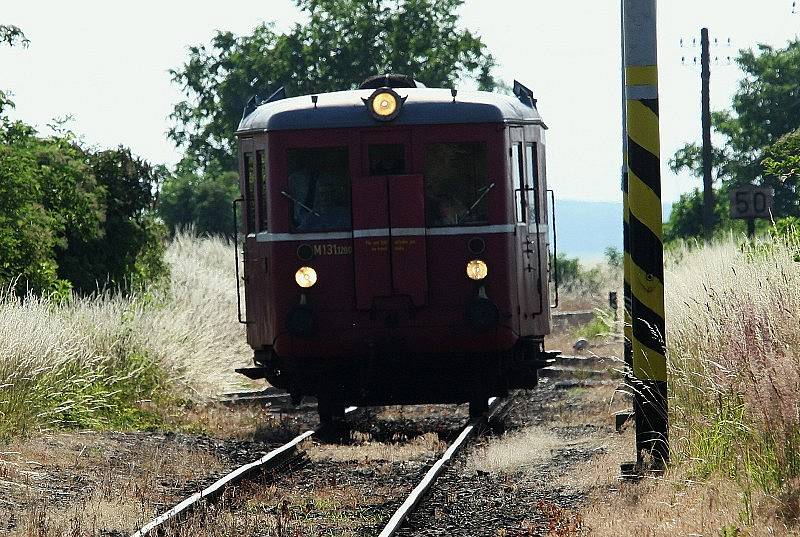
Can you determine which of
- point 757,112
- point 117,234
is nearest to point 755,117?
point 757,112

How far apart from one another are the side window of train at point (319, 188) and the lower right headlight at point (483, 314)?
1.27 meters

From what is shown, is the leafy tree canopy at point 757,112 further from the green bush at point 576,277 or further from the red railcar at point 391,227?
the red railcar at point 391,227

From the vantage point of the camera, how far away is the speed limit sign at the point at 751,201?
24158 mm

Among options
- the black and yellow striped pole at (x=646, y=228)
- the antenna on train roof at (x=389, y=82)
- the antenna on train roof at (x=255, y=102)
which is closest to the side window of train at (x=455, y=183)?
the antenna on train roof at (x=389, y=82)

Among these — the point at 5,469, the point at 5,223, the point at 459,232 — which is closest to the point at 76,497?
the point at 5,469

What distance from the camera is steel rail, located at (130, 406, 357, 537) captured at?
8.60 metres

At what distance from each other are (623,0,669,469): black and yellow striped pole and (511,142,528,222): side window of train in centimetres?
281

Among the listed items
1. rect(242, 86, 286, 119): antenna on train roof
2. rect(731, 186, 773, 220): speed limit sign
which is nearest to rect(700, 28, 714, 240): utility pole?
rect(731, 186, 773, 220): speed limit sign

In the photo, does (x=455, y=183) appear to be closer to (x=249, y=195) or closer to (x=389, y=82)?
(x=389, y=82)

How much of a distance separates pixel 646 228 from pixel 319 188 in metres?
3.60

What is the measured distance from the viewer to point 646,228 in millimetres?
10039

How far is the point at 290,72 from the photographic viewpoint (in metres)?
52.5

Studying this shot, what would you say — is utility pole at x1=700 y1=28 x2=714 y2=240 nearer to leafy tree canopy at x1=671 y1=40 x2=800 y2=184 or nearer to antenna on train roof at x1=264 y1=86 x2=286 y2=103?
leafy tree canopy at x1=671 y1=40 x2=800 y2=184

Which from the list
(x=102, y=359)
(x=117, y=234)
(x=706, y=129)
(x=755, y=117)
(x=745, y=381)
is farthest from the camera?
(x=755, y=117)
